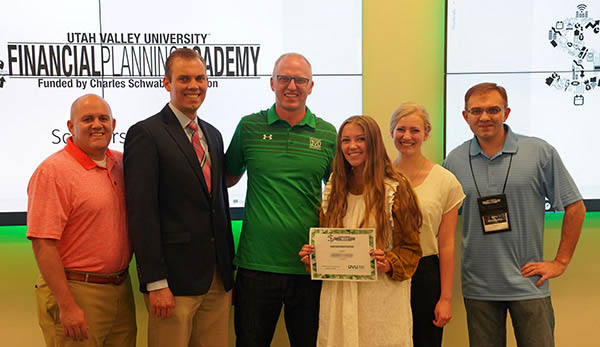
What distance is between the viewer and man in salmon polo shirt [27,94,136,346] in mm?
2068

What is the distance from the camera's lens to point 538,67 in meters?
3.00

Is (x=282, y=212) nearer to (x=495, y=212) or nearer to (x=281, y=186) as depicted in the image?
(x=281, y=186)

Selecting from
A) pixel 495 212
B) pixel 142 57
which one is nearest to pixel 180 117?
pixel 142 57

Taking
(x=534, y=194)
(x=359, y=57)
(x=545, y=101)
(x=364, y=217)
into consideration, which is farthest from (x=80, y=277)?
(x=545, y=101)

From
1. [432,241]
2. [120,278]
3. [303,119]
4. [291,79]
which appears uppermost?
[291,79]

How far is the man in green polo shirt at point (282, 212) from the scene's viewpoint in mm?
2369

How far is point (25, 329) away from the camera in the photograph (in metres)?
3.00

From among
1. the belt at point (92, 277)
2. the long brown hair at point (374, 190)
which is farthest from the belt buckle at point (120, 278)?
the long brown hair at point (374, 190)

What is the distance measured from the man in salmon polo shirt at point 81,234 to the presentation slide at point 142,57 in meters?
0.73

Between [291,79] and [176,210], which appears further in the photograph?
[291,79]

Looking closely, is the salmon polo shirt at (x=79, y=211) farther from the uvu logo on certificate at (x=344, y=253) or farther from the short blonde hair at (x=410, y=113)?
the short blonde hair at (x=410, y=113)

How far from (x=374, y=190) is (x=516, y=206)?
2.94 ft

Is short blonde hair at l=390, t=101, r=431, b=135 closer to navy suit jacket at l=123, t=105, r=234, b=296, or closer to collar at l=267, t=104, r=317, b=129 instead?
collar at l=267, t=104, r=317, b=129

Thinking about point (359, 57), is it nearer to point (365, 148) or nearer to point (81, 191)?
point (365, 148)
